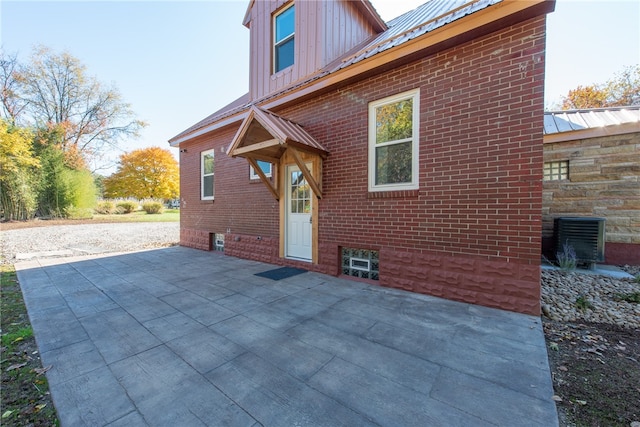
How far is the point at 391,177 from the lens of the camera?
4.44m

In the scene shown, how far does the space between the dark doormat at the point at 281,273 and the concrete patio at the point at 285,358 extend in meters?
0.82

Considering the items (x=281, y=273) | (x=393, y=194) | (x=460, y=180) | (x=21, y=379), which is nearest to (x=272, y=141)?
→ (x=393, y=194)

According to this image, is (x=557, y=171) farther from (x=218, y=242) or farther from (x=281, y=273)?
(x=218, y=242)

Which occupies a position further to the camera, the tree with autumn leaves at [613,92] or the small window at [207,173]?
the tree with autumn leaves at [613,92]

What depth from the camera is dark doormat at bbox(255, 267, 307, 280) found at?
195 inches

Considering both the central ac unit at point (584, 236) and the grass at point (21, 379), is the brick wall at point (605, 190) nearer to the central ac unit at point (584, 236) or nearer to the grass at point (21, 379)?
the central ac unit at point (584, 236)

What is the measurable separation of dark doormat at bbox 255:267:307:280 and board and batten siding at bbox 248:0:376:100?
179 inches

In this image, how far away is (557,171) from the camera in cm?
589

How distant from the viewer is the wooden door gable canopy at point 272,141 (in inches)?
172

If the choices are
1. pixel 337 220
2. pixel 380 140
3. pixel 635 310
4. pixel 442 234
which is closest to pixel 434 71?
pixel 380 140

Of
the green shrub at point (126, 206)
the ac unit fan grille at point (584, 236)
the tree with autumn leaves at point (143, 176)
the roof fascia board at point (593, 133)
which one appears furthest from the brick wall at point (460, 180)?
the tree with autumn leaves at point (143, 176)

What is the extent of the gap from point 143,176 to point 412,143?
41.9 metres

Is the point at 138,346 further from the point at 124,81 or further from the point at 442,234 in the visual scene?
the point at 124,81

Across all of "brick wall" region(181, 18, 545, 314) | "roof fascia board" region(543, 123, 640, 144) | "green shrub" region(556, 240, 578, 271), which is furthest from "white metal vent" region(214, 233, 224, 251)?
"roof fascia board" region(543, 123, 640, 144)
